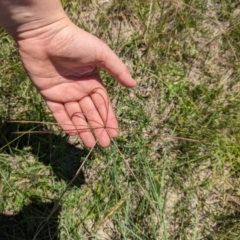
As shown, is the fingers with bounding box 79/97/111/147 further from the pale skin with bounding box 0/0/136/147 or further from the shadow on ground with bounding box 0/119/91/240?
the shadow on ground with bounding box 0/119/91/240

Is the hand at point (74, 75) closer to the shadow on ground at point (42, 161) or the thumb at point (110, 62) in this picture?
the thumb at point (110, 62)

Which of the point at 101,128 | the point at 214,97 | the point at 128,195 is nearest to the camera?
the point at 101,128

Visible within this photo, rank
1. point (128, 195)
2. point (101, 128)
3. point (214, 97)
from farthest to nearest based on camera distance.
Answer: point (214, 97) → point (128, 195) → point (101, 128)

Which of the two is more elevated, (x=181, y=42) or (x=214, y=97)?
(x=181, y=42)

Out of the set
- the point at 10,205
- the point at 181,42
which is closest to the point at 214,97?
the point at 181,42

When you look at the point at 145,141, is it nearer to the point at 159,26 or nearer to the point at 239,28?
the point at 159,26

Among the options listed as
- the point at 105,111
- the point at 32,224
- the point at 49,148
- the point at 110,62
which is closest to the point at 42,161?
the point at 49,148

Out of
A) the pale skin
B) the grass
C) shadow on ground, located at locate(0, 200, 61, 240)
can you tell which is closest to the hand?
the pale skin
